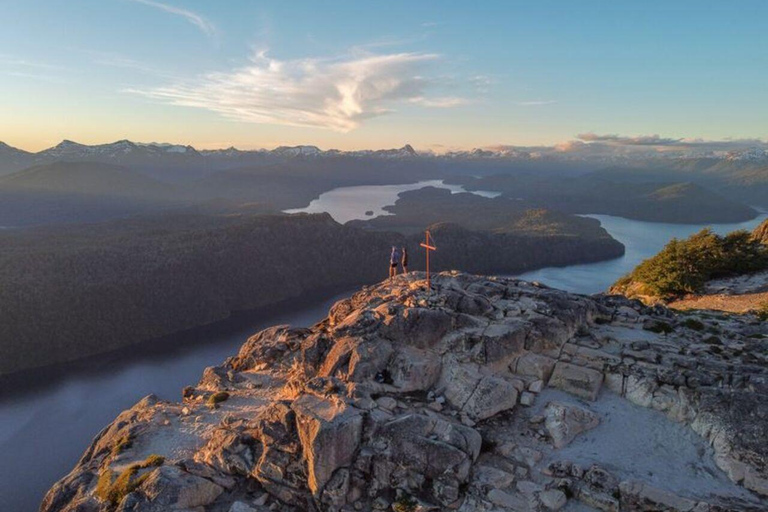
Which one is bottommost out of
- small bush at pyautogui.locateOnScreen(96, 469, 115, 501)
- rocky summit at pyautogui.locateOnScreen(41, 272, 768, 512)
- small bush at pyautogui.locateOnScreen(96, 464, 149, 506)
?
small bush at pyautogui.locateOnScreen(96, 469, 115, 501)

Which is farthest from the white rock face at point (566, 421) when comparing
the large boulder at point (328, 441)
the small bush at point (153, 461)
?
the small bush at point (153, 461)

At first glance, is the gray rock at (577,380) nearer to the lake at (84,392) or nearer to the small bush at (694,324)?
the small bush at (694,324)

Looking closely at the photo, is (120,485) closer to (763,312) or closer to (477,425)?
(477,425)

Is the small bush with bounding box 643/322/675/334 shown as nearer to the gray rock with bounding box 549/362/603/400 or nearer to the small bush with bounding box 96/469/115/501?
the gray rock with bounding box 549/362/603/400

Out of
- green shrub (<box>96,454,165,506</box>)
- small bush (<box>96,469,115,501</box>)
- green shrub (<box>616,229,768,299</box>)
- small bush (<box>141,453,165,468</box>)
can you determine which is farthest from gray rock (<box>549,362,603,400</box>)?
green shrub (<box>616,229,768,299</box>)

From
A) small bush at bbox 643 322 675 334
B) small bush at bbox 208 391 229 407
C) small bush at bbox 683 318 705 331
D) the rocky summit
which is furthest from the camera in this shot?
small bush at bbox 208 391 229 407
